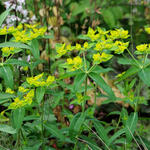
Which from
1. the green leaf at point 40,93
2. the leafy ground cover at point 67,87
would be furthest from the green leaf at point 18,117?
the green leaf at point 40,93

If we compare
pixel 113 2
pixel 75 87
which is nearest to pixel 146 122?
pixel 75 87

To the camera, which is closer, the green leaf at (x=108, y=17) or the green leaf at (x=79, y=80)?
the green leaf at (x=79, y=80)

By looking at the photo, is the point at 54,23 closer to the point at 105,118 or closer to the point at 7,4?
the point at 7,4

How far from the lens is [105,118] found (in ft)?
8.29

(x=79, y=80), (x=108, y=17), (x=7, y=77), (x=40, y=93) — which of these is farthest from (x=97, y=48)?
(x=108, y=17)

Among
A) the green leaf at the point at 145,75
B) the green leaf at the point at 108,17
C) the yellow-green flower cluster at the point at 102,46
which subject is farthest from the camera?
the green leaf at the point at 108,17

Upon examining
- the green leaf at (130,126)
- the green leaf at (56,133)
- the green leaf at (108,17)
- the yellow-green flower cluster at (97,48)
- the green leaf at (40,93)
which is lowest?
the green leaf at (56,133)

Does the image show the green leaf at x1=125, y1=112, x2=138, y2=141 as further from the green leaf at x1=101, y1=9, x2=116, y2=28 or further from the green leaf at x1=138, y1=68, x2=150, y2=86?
the green leaf at x1=101, y1=9, x2=116, y2=28

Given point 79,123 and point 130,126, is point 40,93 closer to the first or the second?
point 79,123

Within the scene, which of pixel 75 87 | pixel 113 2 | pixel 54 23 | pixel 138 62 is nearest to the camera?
pixel 75 87

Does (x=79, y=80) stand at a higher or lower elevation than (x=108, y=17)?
lower

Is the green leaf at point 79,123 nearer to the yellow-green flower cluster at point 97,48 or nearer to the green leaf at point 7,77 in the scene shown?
the yellow-green flower cluster at point 97,48

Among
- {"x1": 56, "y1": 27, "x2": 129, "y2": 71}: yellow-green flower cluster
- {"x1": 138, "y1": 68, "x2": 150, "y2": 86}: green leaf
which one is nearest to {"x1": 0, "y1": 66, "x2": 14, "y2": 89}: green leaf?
{"x1": 56, "y1": 27, "x2": 129, "y2": 71}: yellow-green flower cluster

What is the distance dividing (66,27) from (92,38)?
7.61 ft
